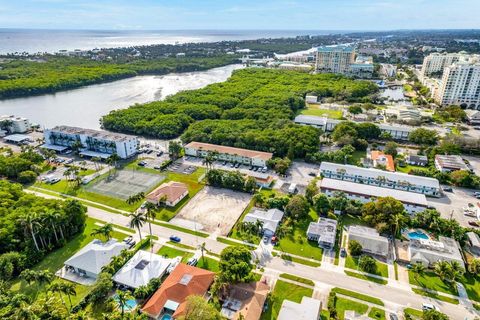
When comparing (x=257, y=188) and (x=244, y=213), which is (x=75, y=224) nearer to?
(x=244, y=213)

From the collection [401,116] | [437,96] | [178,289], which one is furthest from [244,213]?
[437,96]

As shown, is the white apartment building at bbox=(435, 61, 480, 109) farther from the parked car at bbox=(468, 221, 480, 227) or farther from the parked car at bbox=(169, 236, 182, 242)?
the parked car at bbox=(169, 236, 182, 242)

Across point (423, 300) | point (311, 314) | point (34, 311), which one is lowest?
point (423, 300)

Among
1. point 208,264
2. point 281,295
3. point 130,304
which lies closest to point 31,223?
point 130,304

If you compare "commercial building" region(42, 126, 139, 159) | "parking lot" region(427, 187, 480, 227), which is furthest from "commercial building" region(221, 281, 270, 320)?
"commercial building" region(42, 126, 139, 159)

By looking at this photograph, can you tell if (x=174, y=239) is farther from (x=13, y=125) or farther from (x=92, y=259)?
(x=13, y=125)

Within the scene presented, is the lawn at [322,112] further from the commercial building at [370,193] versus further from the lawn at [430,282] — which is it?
the lawn at [430,282]

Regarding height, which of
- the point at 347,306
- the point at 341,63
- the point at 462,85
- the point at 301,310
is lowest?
the point at 347,306
